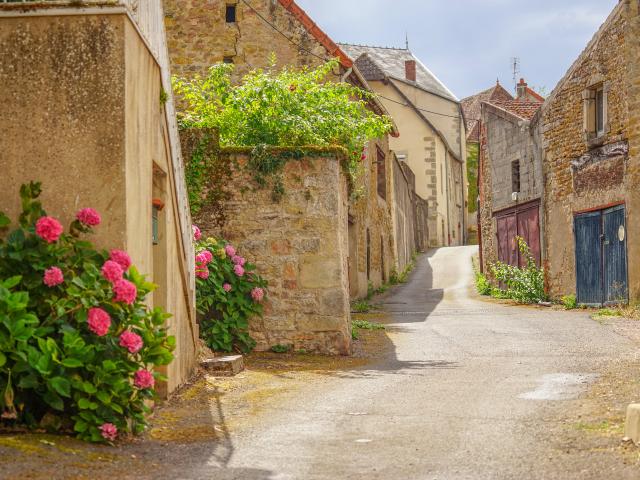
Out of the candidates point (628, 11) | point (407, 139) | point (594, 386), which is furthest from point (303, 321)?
point (407, 139)

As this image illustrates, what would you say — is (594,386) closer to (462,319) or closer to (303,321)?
(303,321)

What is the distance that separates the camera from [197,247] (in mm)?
9594

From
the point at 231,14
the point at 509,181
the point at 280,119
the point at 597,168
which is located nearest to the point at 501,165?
the point at 509,181

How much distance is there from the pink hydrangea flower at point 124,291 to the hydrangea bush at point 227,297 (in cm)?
417

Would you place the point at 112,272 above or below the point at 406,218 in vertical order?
below

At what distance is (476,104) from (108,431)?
53.3 metres

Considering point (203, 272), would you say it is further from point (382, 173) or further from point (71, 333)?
point (382, 173)

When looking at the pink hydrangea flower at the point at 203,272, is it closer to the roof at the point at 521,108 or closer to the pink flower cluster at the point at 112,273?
the pink flower cluster at the point at 112,273

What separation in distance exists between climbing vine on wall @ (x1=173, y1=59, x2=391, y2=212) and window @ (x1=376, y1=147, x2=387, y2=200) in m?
11.9

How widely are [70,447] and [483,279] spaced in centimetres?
2108

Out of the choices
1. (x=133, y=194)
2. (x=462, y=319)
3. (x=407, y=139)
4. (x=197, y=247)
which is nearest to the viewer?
(x=133, y=194)

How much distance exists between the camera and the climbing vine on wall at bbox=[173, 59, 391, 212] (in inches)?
404

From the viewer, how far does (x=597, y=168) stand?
59.4 ft

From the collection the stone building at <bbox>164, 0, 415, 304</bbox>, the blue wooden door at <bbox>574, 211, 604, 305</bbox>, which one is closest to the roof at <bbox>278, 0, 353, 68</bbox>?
the stone building at <bbox>164, 0, 415, 304</bbox>
